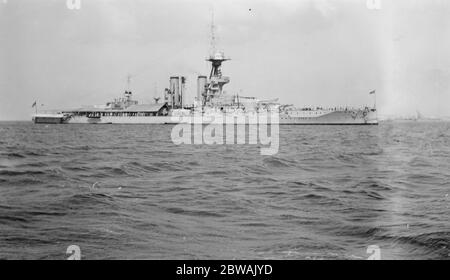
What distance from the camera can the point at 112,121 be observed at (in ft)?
298

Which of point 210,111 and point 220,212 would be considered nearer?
point 220,212

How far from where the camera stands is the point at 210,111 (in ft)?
270

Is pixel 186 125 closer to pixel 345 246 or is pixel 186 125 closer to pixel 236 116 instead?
pixel 236 116

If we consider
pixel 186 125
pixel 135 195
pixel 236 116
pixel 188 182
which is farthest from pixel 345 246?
pixel 186 125

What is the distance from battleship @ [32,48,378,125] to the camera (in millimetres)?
79000

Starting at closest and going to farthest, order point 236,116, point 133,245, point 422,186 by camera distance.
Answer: point 133,245, point 422,186, point 236,116

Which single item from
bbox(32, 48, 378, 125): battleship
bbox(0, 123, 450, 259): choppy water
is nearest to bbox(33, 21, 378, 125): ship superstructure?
bbox(32, 48, 378, 125): battleship

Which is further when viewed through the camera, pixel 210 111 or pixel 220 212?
pixel 210 111

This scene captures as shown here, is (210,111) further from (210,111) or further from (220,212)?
(220,212)

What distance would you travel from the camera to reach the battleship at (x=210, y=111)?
259 feet

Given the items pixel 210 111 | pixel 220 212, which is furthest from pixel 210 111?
pixel 220 212

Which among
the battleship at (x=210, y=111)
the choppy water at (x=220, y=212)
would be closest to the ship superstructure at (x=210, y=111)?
the battleship at (x=210, y=111)

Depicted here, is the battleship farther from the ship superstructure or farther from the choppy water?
the choppy water
